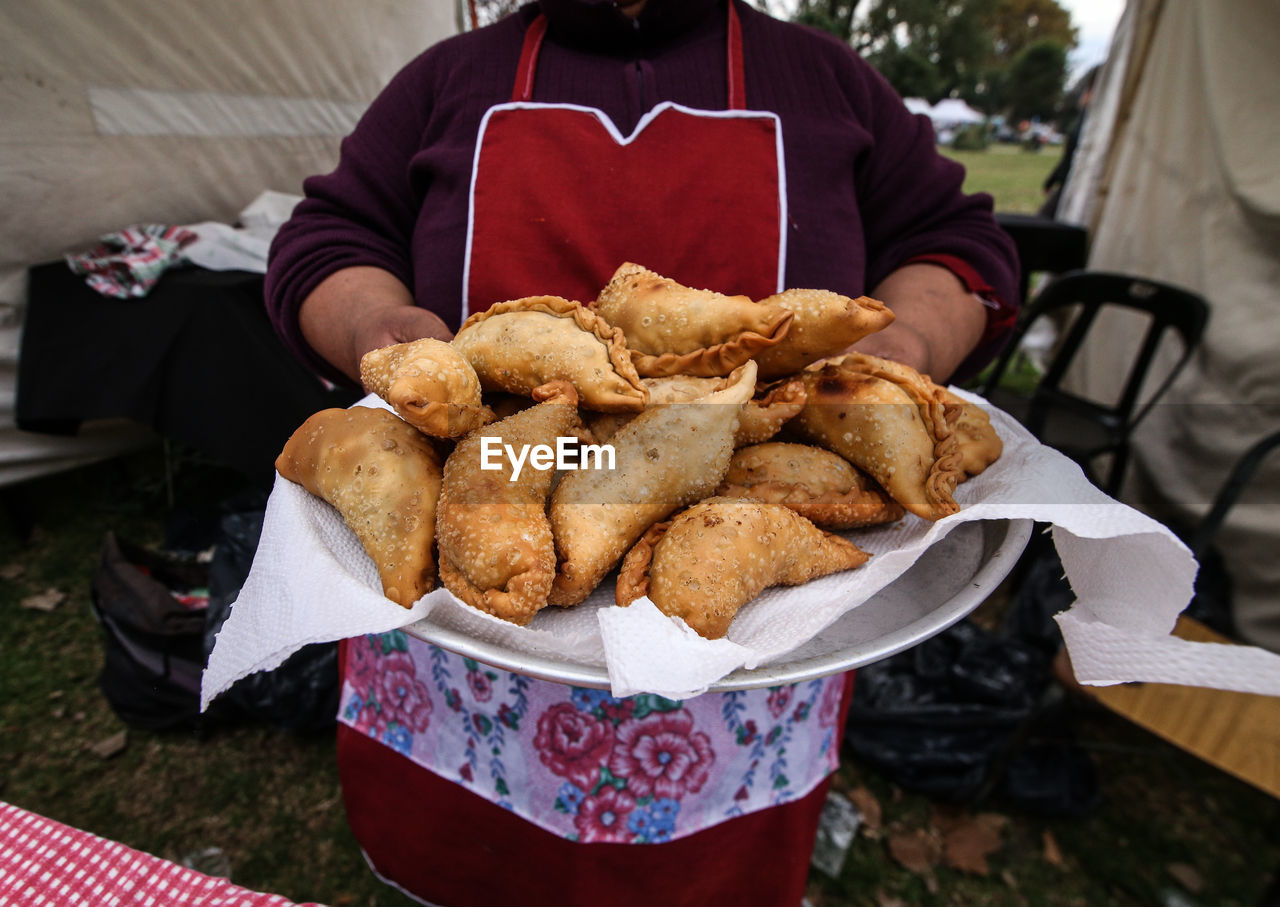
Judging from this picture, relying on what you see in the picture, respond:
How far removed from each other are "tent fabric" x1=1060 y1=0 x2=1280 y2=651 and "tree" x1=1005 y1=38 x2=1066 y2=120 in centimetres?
4003

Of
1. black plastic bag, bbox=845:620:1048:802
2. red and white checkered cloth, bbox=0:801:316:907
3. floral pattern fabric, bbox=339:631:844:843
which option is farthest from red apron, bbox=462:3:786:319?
black plastic bag, bbox=845:620:1048:802

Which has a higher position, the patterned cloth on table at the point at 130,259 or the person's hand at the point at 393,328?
the person's hand at the point at 393,328

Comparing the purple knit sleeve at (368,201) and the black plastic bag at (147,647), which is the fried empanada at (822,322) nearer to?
the purple knit sleeve at (368,201)

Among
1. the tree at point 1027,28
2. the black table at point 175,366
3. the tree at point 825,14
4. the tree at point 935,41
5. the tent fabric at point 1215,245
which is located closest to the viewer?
the black table at point 175,366

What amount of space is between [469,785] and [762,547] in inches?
30.5

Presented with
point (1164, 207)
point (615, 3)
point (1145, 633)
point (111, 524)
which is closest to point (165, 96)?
point (111, 524)

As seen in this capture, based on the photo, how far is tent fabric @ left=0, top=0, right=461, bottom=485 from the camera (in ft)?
8.81

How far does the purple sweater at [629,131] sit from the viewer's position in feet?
4.54

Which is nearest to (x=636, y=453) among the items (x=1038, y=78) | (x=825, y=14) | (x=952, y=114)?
(x=825, y=14)

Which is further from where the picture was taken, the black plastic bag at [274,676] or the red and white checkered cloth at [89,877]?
the black plastic bag at [274,676]

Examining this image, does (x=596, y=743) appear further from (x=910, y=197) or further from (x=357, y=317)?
(x=910, y=197)

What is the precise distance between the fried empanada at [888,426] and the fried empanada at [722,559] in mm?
122

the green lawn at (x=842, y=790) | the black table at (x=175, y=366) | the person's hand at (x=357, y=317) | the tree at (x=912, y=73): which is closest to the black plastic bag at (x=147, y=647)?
the green lawn at (x=842, y=790)

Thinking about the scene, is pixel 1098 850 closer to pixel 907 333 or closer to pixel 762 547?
pixel 907 333
